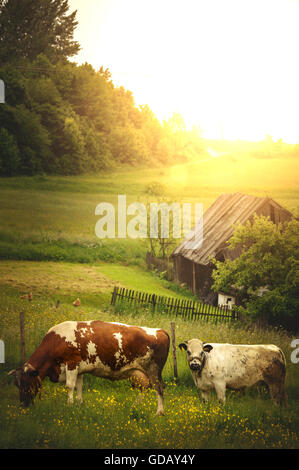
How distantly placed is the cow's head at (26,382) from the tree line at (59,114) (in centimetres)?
1395

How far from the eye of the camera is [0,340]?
38.1 ft

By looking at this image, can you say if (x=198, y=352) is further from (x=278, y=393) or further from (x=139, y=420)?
(x=278, y=393)

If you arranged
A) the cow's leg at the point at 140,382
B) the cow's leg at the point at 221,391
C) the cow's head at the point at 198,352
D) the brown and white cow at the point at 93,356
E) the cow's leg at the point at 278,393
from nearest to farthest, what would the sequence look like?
the brown and white cow at the point at 93,356, the cow's leg at the point at 140,382, the cow's head at the point at 198,352, the cow's leg at the point at 221,391, the cow's leg at the point at 278,393

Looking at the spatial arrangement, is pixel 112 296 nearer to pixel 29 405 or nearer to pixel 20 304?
pixel 20 304

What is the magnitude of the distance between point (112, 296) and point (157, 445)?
9558mm

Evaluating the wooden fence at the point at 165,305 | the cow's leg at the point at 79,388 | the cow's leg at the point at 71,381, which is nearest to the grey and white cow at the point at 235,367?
the cow's leg at the point at 79,388

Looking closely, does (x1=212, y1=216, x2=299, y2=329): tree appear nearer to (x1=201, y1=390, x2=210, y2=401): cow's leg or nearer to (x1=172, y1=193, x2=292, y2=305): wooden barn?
(x1=172, y1=193, x2=292, y2=305): wooden barn

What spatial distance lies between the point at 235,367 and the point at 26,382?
417cm

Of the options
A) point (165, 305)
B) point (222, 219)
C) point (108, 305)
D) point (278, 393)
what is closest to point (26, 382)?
point (278, 393)

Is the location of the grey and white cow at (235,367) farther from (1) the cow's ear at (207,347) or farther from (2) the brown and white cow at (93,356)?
(2) the brown and white cow at (93,356)

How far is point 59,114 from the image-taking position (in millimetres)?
20891

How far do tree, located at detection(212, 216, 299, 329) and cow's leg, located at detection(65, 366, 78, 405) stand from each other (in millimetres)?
7604

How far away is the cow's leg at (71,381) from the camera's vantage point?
27.8 feet
